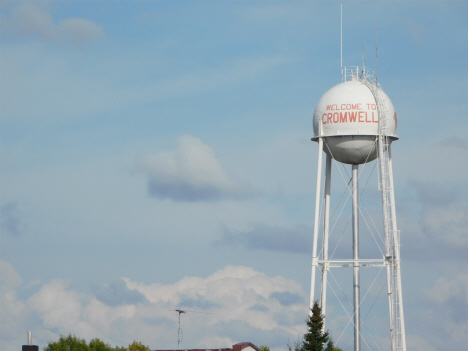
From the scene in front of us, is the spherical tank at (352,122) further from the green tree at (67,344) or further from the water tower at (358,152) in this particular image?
the green tree at (67,344)

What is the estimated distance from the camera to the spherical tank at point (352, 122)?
47062 mm

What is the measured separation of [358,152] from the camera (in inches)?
1875

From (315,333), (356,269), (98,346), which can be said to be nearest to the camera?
(315,333)

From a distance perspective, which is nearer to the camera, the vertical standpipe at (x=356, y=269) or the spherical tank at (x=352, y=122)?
the spherical tank at (x=352, y=122)

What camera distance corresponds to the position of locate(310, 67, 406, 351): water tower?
47.1 metres

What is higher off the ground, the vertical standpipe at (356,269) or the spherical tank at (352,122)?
the spherical tank at (352,122)

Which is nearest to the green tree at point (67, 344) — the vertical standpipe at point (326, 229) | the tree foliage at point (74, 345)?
the tree foliage at point (74, 345)

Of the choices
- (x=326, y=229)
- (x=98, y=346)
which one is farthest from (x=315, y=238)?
(x=98, y=346)

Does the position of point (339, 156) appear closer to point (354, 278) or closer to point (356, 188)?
point (356, 188)

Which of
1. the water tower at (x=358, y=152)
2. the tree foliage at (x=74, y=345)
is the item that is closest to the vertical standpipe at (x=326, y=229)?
the water tower at (x=358, y=152)

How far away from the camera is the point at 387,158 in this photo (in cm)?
4825

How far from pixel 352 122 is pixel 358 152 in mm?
1459

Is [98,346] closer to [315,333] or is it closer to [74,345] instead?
[74,345]

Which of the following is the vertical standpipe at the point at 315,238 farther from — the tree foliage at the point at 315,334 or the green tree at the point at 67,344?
the green tree at the point at 67,344
